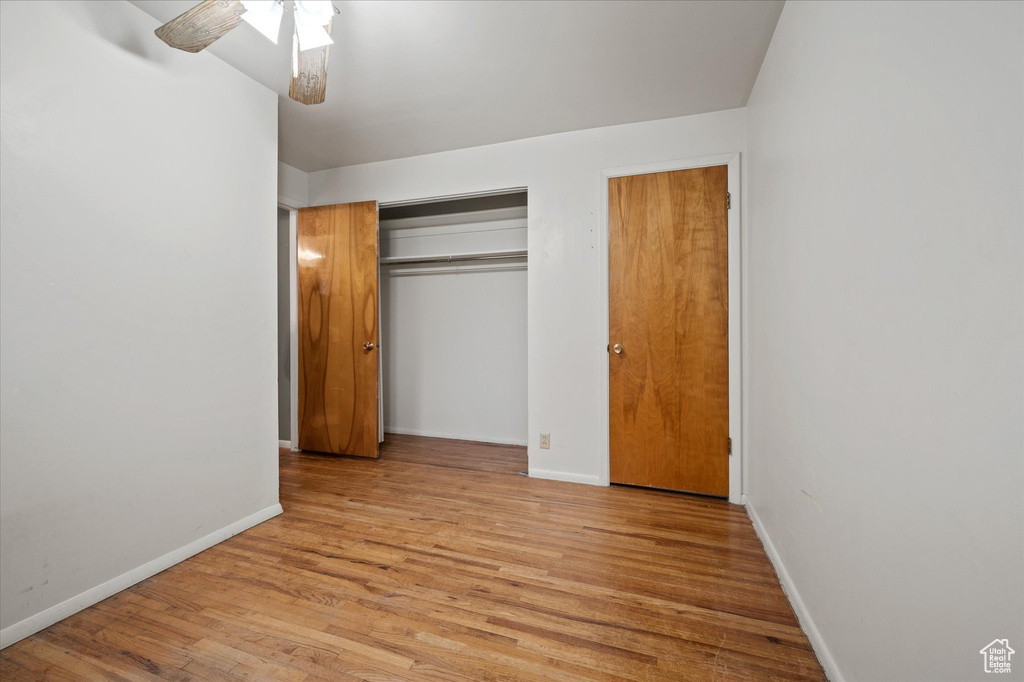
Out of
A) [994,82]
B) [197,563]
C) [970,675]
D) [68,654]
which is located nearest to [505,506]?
[197,563]

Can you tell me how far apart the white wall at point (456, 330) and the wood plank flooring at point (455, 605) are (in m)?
1.61

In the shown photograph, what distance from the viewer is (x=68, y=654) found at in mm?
1450

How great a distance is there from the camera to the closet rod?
12.6 ft

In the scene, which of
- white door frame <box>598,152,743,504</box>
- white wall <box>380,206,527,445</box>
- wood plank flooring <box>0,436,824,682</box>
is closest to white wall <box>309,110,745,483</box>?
white door frame <box>598,152,743,504</box>

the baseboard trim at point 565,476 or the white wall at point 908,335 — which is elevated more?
the white wall at point 908,335

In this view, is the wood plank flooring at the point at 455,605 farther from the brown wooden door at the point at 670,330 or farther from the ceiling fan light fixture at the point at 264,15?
the ceiling fan light fixture at the point at 264,15

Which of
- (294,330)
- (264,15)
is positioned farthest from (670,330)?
(294,330)

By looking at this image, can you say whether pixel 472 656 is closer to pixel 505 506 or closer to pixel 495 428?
pixel 505 506

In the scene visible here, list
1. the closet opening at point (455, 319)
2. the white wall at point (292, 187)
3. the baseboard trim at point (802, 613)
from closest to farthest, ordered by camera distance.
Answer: the baseboard trim at point (802, 613) < the white wall at point (292, 187) < the closet opening at point (455, 319)

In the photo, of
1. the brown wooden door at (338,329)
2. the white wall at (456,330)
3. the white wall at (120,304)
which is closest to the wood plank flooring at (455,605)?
the white wall at (120,304)

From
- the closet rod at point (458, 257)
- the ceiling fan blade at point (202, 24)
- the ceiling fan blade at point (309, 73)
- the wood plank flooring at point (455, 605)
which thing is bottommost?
the wood plank flooring at point (455, 605)

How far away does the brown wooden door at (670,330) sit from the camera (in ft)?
9.14

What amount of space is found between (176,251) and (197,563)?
151 centimetres

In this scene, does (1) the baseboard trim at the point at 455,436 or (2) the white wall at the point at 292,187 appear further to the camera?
(1) the baseboard trim at the point at 455,436
